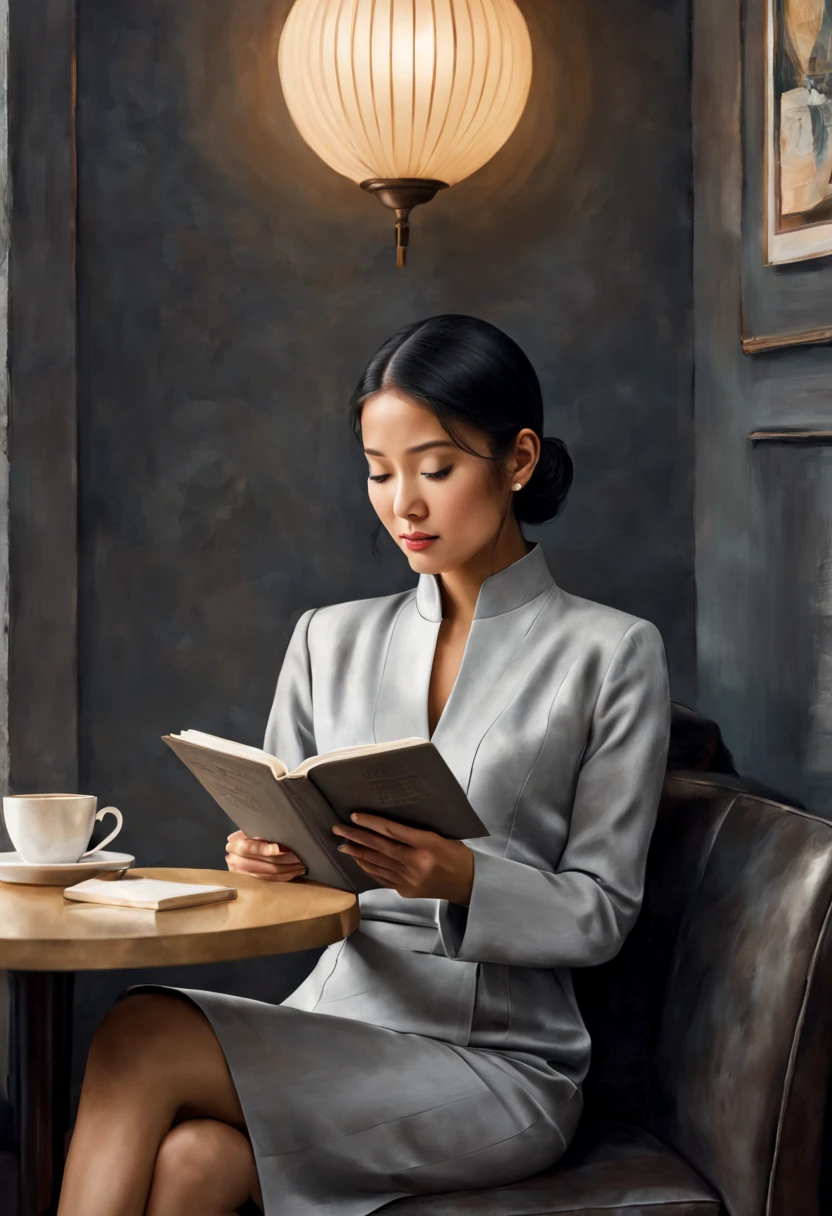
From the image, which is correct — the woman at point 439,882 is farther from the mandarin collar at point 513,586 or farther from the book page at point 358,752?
the book page at point 358,752

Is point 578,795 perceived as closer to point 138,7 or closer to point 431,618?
point 431,618

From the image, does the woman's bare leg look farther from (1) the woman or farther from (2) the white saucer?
(2) the white saucer

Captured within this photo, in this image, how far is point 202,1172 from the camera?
4.55 feet

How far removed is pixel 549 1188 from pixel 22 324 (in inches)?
59.7

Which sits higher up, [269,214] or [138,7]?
[138,7]

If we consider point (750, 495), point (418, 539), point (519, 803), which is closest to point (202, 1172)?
point (519, 803)

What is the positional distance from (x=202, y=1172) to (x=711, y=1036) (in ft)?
1.95

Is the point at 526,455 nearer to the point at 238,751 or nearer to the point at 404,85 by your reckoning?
the point at 238,751

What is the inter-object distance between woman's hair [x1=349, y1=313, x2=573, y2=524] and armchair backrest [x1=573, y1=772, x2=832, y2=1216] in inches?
21.1

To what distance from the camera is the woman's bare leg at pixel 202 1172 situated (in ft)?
4.51

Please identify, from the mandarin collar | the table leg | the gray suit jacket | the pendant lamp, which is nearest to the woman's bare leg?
the table leg

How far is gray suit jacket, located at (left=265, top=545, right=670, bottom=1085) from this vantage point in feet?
5.21

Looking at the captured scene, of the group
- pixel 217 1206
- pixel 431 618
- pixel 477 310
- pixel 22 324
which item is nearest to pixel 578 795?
pixel 431 618

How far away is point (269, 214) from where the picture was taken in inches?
91.1
